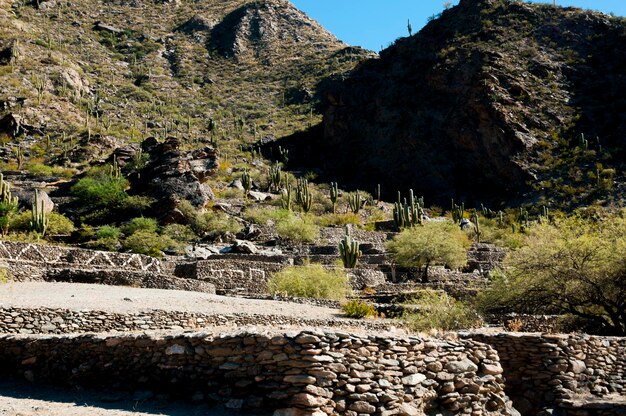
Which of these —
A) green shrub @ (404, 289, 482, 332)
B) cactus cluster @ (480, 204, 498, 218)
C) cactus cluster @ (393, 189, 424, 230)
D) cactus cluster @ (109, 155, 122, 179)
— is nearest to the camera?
green shrub @ (404, 289, 482, 332)

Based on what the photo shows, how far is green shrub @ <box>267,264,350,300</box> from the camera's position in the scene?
2344cm

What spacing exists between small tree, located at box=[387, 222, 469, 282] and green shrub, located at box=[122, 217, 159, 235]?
52.2 feet

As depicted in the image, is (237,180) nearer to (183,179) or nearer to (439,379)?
(183,179)

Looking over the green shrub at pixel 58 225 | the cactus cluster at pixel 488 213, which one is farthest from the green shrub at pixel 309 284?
the cactus cluster at pixel 488 213

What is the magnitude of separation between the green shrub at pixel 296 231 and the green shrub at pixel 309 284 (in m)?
15.4

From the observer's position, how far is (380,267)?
1253 inches

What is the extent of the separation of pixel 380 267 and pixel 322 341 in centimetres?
2411

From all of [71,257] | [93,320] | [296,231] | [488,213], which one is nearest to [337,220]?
[296,231]

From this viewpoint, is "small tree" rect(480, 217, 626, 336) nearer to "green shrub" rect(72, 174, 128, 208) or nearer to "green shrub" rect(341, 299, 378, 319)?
"green shrub" rect(341, 299, 378, 319)

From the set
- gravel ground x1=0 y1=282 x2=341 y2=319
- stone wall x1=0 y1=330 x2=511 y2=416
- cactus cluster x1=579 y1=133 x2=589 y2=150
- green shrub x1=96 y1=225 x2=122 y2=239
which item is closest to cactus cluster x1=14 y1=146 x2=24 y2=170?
green shrub x1=96 y1=225 x2=122 y2=239

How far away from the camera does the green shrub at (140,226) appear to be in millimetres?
38550

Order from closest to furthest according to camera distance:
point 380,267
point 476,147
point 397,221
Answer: point 380,267, point 397,221, point 476,147

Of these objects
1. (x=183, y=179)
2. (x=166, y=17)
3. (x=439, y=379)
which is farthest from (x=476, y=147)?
(x=166, y=17)

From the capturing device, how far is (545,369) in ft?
35.6
